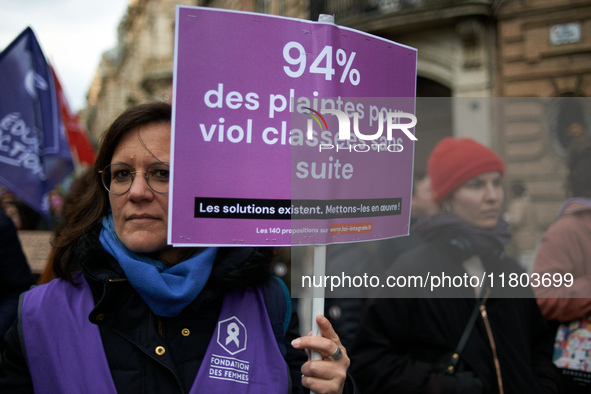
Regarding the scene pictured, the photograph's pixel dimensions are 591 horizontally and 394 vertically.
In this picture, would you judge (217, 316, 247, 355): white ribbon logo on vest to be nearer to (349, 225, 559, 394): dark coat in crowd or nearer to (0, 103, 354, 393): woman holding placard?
(0, 103, 354, 393): woman holding placard

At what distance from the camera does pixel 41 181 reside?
10.7 feet

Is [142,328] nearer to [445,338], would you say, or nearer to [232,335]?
[232,335]

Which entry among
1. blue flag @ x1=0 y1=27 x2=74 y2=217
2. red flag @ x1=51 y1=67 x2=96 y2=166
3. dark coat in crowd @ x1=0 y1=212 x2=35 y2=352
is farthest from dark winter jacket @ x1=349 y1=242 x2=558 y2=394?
red flag @ x1=51 y1=67 x2=96 y2=166

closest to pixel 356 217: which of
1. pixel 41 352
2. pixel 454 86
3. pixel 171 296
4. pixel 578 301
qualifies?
pixel 171 296

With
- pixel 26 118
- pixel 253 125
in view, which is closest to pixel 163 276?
pixel 253 125

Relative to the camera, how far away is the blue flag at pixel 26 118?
311 cm

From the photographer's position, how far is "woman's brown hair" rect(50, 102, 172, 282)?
4.90 feet

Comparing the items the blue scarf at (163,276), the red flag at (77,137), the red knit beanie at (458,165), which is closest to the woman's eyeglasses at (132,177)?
the blue scarf at (163,276)

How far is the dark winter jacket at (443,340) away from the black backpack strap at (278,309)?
60 centimetres

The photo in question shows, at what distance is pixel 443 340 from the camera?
1929mm

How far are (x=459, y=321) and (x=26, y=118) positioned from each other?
2.88 metres

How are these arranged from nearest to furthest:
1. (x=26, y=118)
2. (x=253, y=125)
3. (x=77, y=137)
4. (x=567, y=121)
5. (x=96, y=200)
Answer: (x=253, y=125) → (x=96, y=200) → (x=567, y=121) → (x=26, y=118) → (x=77, y=137)

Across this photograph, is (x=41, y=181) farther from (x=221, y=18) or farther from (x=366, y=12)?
(x=366, y=12)

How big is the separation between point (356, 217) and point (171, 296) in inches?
22.0
